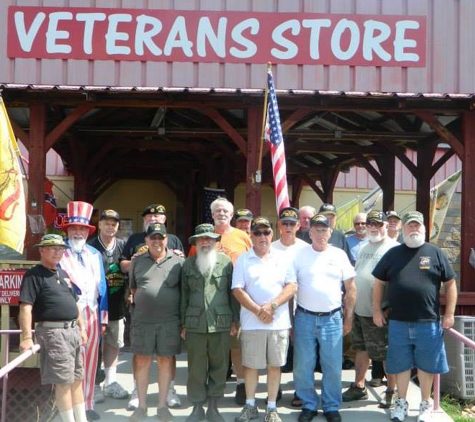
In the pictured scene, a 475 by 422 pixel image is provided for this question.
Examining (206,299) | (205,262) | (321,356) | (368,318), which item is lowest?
(321,356)

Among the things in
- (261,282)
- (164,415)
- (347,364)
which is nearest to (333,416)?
(261,282)

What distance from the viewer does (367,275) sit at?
6605mm

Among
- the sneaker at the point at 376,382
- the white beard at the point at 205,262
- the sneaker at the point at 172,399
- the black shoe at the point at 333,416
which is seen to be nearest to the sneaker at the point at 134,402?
the sneaker at the point at 172,399

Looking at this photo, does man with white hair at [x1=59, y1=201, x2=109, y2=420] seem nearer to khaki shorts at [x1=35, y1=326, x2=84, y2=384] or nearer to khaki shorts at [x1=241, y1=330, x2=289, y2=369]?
khaki shorts at [x1=35, y1=326, x2=84, y2=384]

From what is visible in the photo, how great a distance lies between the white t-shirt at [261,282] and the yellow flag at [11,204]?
195 cm

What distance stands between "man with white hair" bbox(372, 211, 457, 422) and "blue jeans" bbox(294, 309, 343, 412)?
0.49m

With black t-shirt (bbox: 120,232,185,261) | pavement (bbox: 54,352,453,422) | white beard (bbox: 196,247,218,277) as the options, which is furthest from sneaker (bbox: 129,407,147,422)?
black t-shirt (bbox: 120,232,185,261)

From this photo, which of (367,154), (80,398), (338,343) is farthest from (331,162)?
(80,398)

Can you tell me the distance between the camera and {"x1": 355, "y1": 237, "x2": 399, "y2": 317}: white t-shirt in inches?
259

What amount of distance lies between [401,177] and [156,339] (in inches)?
561

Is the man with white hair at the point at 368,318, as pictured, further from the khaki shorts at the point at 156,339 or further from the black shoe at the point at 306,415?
the khaki shorts at the point at 156,339

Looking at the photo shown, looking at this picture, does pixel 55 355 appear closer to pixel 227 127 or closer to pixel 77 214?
pixel 77 214

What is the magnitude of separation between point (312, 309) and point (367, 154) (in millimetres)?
7999

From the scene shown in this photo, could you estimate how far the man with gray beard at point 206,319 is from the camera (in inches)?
228
